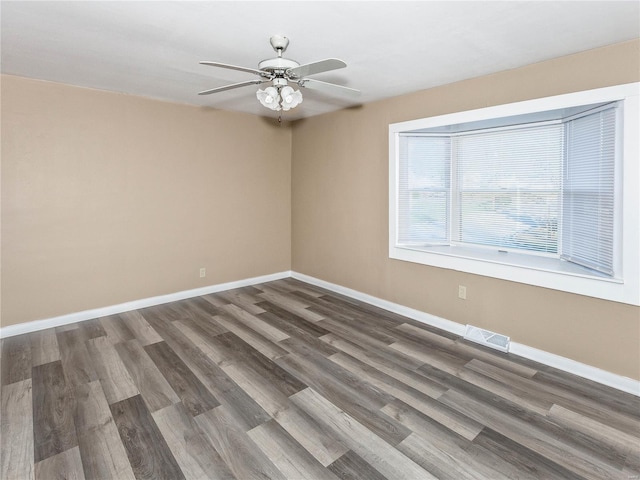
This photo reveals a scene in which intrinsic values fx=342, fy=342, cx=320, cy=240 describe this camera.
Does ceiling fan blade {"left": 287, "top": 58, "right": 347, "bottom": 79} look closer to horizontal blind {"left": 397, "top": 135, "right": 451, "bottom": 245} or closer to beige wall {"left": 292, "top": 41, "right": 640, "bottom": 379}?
beige wall {"left": 292, "top": 41, "right": 640, "bottom": 379}

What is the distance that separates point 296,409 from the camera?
232 cm

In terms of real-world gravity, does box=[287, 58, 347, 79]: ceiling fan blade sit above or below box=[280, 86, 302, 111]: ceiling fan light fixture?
above

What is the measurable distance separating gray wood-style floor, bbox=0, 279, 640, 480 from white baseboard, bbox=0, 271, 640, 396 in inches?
3.9

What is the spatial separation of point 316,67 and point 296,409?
2.22m

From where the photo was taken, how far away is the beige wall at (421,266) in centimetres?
259

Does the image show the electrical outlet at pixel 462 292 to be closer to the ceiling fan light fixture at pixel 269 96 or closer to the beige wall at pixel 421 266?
the beige wall at pixel 421 266

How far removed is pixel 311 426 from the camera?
2156 mm

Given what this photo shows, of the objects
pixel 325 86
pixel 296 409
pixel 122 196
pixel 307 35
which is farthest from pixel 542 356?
pixel 122 196

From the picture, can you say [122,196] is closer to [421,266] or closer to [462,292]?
[421,266]

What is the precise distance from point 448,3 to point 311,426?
8.76 ft

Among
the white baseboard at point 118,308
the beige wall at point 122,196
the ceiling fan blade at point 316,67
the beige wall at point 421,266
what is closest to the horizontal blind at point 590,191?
the beige wall at point 421,266

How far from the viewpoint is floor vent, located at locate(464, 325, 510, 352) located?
317 cm

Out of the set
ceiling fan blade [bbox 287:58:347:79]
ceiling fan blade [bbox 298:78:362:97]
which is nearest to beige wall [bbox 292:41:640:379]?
ceiling fan blade [bbox 298:78:362:97]

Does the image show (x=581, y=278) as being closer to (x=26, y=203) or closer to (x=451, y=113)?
(x=451, y=113)
